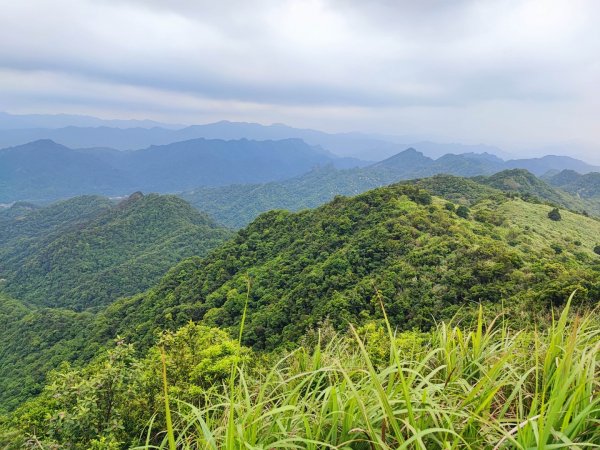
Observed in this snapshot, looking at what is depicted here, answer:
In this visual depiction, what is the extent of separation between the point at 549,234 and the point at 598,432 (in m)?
36.6

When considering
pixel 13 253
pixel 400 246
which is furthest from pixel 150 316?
pixel 13 253

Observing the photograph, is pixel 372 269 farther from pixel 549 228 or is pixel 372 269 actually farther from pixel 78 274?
pixel 78 274

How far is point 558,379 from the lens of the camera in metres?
2.33

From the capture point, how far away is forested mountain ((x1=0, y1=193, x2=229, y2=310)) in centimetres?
7938

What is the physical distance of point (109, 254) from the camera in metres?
99.1

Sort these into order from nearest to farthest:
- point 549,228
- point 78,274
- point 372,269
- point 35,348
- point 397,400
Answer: point 397,400 → point 372,269 → point 549,228 → point 35,348 → point 78,274

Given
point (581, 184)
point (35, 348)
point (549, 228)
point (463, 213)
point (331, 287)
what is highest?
point (463, 213)

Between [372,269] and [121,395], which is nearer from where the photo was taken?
[121,395]

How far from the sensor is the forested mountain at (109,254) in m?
79.4

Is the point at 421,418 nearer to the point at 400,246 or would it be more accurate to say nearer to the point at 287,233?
the point at 400,246

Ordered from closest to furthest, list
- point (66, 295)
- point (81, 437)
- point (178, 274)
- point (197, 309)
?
point (81, 437)
point (197, 309)
point (178, 274)
point (66, 295)

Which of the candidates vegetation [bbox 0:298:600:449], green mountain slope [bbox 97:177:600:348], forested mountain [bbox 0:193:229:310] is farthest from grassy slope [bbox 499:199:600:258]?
forested mountain [bbox 0:193:229:310]

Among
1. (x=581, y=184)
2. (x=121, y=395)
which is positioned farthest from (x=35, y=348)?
(x=581, y=184)

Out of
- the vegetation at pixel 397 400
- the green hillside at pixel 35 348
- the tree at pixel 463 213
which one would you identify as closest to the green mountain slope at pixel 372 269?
the tree at pixel 463 213
